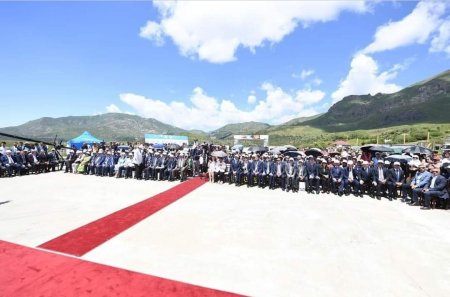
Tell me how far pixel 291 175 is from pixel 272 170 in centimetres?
85

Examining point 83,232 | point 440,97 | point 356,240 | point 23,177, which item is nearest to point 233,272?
point 356,240

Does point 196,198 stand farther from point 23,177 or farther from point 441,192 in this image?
point 23,177

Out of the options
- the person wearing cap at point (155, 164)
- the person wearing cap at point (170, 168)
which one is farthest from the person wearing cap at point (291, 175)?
the person wearing cap at point (155, 164)

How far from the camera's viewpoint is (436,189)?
852cm

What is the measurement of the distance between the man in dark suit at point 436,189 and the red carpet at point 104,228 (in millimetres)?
7923

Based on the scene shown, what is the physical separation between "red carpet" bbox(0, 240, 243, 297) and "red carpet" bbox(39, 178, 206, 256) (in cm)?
43

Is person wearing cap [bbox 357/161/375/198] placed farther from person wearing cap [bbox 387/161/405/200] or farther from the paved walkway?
the paved walkway

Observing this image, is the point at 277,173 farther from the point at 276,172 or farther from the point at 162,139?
the point at 162,139

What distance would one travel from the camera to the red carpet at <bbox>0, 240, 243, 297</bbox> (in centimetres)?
353

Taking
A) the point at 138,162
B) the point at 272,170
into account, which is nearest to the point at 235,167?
the point at 272,170

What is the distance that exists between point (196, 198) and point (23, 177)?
9.62m

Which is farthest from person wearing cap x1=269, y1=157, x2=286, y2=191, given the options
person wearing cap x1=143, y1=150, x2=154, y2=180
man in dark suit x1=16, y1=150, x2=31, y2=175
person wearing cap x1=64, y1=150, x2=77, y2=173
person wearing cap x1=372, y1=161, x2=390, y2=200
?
man in dark suit x1=16, y1=150, x2=31, y2=175

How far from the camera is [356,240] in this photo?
18.5ft

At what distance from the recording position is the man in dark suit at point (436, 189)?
841 centimetres
